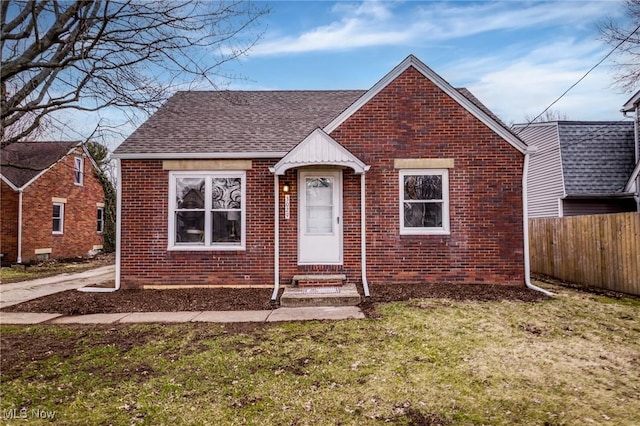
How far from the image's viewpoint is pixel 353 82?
1759 cm

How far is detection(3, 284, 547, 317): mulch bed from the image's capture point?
827 cm

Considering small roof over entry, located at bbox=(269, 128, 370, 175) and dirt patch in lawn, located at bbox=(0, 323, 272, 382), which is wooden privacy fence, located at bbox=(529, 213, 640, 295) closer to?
small roof over entry, located at bbox=(269, 128, 370, 175)

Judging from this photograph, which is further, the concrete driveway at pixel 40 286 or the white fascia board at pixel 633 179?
the white fascia board at pixel 633 179

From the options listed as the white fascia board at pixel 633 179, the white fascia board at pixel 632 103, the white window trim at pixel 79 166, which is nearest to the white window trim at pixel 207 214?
the white fascia board at pixel 633 179

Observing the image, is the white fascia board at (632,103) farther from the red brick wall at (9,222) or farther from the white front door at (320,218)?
the red brick wall at (9,222)

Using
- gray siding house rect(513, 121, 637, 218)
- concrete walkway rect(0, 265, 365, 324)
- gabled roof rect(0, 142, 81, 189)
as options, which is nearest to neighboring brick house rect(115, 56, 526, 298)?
concrete walkway rect(0, 265, 365, 324)

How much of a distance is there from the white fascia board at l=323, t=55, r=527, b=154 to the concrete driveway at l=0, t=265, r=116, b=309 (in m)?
8.47

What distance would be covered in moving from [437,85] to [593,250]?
6.12 m

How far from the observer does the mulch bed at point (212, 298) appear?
8.27 metres

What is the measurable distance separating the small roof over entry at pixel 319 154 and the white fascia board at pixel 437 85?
2.63ft

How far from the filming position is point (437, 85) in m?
9.98

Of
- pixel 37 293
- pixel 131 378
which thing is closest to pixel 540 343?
pixel 131 378

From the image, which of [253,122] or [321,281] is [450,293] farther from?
[253,122]

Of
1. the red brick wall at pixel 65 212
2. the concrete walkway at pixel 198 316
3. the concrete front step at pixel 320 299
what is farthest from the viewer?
the red brick wall at pixel 65 212
